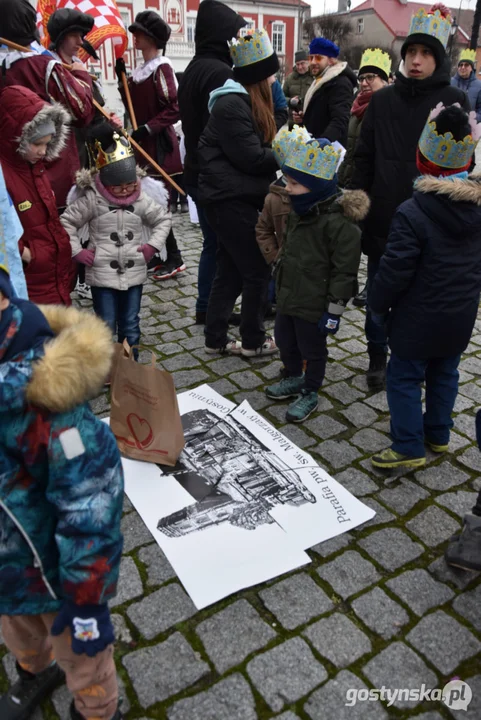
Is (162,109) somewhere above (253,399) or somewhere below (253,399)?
above

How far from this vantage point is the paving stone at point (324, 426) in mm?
A: 3170

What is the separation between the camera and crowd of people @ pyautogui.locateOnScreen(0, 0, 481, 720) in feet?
4.37

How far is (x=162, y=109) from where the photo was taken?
5.16 metres

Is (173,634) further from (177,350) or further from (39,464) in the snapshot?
(177,350)

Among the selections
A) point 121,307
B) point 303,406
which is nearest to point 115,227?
point 121,307

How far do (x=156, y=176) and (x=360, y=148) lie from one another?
2481 millimetres

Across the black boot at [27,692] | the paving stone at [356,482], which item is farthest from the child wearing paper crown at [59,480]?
the paving stone at [356,482]

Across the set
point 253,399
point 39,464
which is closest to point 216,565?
point 39,464

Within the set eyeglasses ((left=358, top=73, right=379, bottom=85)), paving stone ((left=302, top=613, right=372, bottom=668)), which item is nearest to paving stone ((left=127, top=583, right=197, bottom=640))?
paving stone ((left=302, top=613, right=372, bottom=668))

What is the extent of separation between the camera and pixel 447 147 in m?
2.42

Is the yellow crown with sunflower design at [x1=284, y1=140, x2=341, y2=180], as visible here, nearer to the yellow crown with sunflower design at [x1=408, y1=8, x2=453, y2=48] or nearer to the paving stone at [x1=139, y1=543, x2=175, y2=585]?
the yellow crown with sunflower design at [x1=408, y1=8, x2=453, y2=48]

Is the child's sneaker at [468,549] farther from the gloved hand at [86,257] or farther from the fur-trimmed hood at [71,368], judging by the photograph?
the gloved hand at [86,257]

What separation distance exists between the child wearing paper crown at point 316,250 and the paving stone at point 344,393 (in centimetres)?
30

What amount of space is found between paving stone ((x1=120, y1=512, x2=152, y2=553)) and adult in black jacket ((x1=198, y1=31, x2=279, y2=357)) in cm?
175
